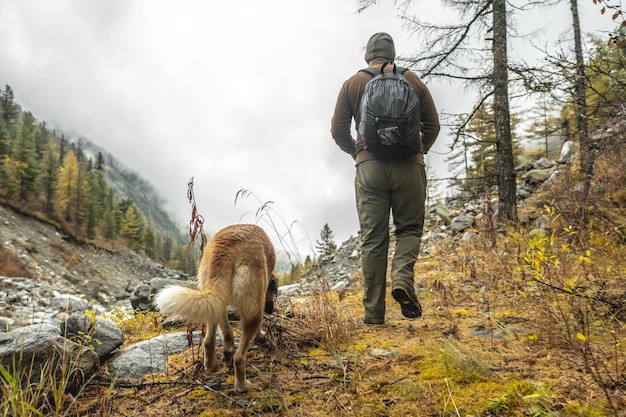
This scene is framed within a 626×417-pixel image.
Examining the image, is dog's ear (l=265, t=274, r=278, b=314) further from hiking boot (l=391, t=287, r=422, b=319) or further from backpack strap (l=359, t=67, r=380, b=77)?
backpack strap (l=359, t=67, r=380, b=77)

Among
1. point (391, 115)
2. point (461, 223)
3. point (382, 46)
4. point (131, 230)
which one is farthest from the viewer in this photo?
point (131, 230)

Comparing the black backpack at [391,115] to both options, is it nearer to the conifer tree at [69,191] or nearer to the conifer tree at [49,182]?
the conifer tree at [49,182]

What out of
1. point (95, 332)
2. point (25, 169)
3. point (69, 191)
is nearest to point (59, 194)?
point (69, 191)

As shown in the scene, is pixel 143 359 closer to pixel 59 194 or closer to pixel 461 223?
pixel 461 223

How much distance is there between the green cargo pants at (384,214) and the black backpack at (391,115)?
0.26 metres

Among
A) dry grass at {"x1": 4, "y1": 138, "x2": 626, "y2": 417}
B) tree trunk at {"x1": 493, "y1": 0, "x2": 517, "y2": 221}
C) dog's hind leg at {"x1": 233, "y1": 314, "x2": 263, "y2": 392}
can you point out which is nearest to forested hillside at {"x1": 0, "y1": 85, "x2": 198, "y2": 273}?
tree trunk at {"x1": 493, "y1": 0, "x2": 517, "y2": 221}

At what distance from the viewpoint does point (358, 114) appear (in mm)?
3875

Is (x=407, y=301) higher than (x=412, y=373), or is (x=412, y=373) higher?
(x=407, y=301)

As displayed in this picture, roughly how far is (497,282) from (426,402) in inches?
112

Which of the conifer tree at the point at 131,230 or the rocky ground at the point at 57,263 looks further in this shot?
the conifer tree at the point at 131,230

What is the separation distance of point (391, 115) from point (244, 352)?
2.54 metres

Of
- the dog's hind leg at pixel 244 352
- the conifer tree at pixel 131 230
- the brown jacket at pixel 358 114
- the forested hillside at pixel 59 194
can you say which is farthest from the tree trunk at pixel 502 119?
the conifer tree at pixel 131 230

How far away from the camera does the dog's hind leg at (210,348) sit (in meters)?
2.53

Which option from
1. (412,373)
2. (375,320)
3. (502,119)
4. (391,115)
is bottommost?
(412,373)
